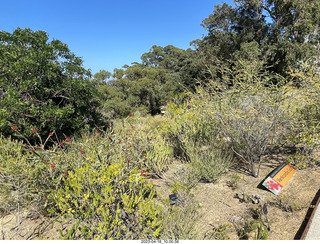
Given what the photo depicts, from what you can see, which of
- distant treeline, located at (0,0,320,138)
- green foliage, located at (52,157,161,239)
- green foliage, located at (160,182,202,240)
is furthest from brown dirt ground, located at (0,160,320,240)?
distant treeline, located at (0,0,320,138)

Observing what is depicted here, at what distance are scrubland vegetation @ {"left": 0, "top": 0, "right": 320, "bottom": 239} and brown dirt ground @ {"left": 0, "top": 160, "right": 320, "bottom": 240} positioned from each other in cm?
16

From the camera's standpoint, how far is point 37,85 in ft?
15.4


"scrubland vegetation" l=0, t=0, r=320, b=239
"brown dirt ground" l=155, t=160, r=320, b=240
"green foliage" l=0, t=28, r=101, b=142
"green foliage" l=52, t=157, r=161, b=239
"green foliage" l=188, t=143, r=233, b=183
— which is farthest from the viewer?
"green foliage" l=0, t=28, r=101, b=142

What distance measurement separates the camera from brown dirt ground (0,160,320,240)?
2.56 metres

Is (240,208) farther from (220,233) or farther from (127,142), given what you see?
(127,142)

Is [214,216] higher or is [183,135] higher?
[183,135]

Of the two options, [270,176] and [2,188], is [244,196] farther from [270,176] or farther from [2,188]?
[2,188]

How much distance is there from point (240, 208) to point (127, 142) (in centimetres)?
224

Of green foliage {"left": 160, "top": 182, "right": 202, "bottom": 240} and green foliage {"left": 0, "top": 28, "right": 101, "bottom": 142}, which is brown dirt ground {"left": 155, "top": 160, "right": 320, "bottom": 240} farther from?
green foliage {"left": 0, "top": 28, "right": 101, "bottom": 142}

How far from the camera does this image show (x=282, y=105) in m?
3.60

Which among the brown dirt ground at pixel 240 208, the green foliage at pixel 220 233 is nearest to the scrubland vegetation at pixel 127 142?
the green foliage at pixel 220 233

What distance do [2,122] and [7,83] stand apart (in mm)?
1049

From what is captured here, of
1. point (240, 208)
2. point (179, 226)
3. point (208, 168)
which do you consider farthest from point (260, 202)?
point (179, 226)

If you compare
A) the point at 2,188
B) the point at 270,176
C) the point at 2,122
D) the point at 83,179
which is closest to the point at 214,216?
the point at 270,176
